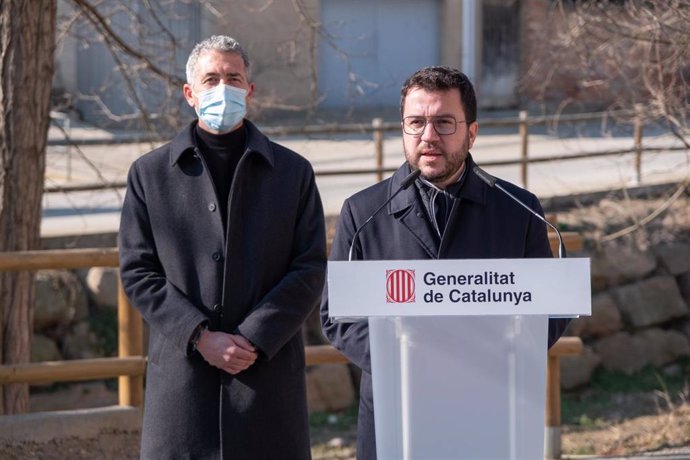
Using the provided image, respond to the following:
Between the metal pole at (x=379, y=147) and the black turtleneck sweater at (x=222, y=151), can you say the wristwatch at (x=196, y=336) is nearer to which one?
the black turtleneck sweater at (x=222, y=151)

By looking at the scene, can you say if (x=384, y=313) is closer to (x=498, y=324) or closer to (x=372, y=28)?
(x=498, y=324)

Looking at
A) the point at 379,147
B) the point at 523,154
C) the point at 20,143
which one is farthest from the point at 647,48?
the point at 523,154

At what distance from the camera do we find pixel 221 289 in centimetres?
352

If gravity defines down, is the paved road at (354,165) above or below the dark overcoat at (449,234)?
above

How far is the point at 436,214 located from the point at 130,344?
107 inches

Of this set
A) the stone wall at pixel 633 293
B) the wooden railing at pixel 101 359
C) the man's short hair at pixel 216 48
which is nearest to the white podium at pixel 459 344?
the man's short hair at pixel 216 48

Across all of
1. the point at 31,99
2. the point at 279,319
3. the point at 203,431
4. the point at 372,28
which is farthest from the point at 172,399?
the point at 372,28

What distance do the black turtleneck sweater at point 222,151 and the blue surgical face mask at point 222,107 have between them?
0.16 ft

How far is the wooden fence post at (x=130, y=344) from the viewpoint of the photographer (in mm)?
5344

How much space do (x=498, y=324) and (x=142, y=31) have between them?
557cm

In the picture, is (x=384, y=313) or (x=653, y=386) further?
(x=653, y=386)

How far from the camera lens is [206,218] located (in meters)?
3.56

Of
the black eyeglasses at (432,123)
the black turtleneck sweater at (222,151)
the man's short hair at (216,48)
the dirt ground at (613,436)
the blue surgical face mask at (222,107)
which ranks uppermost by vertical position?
the man's short hair at (216,48)

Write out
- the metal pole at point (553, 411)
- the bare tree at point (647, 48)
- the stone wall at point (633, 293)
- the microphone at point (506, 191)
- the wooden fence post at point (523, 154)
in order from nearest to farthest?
the microphone at point (506, 191), the metal pole at point (553, 411), the bare tree at point (647, 48), the stone wall at point (633, 293), the wooden fence post at point (523, 154)
